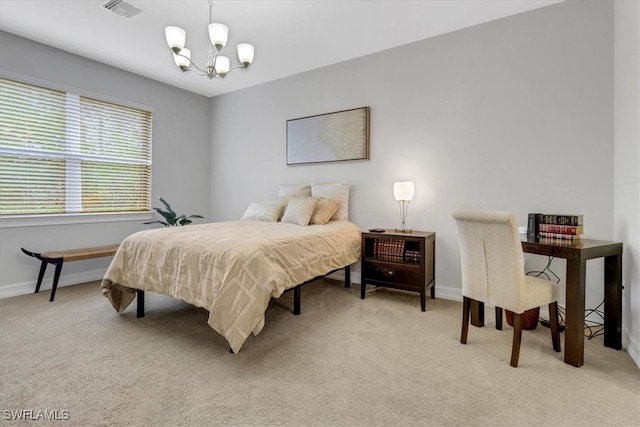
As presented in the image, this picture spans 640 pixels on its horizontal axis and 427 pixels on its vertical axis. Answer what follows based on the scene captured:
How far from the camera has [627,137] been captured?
2092mm

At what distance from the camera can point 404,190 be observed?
313 centimetres

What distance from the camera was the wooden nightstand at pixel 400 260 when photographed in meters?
2.84

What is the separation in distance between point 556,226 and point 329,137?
252 cm

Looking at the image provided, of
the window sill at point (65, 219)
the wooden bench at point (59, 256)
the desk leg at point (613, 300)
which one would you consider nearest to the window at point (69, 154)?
the window sill at point (65, 219)

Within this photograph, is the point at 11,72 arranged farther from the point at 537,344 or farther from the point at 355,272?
the point at 537,344

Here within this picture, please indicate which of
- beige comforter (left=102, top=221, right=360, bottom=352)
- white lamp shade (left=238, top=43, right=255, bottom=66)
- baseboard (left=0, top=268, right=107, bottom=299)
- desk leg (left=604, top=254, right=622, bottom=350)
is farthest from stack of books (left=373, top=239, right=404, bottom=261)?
baseboard (left=0, top=268, right=107, bottom=299)

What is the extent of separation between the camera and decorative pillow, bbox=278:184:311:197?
390 centimetres

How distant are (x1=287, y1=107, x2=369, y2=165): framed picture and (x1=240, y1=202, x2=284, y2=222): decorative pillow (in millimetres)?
776

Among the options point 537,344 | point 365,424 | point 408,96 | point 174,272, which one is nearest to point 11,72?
point 174,272

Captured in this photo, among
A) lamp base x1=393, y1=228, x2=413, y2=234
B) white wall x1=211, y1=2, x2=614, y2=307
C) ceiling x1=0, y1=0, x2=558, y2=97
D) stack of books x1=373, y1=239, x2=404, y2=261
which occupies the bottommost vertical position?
stack of books x1=373, y1=239, x2=404, y2=261

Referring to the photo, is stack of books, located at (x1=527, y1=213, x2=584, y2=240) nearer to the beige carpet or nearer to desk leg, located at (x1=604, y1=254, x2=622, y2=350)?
desk leg, located at (x1=604, y1=254, x2=622, y2=350)

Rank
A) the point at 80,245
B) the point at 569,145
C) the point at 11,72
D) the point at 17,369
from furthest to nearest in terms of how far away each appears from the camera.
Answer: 1. the point at 80,245
2. the point at 11,72
3. the point at 569,145
4. the point at 17,369

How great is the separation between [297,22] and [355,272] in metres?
2.72

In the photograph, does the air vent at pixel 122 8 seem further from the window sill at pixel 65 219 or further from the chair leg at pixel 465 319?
the chair leg at pixel 465 319
